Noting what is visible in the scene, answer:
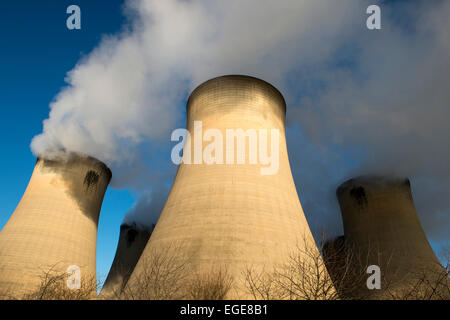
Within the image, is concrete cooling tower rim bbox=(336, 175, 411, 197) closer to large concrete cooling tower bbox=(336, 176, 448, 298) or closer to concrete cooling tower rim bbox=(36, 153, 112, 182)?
large concrete cooling tower bbox=(336, 176, 448, 298)

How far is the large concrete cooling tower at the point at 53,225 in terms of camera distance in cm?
967

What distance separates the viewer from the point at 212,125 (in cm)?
882

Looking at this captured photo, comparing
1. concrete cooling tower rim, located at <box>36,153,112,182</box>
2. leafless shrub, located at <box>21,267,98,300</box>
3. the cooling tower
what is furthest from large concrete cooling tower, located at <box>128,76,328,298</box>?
the cooling tower

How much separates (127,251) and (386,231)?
13.1 m

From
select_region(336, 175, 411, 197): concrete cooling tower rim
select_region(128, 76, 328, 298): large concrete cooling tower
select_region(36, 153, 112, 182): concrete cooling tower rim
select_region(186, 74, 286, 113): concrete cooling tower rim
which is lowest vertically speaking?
select_region(128, 76, 328, 298): large concrete cooling tower

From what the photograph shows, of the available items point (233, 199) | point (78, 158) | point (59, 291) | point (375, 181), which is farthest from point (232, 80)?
point (375, 181)

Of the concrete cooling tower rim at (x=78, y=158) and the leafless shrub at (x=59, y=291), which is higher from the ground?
the concrete cooling tower rim at (x=78, y=158)

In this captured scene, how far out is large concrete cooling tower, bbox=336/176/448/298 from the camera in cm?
1138

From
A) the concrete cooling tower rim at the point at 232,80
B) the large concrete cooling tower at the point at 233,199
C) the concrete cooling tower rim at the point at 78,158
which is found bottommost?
the large concrete cooling tower at the point at 233,199

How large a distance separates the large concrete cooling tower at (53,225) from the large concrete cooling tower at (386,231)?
10.2m

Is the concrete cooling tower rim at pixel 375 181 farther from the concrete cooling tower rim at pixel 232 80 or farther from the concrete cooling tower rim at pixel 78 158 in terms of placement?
the concrete cooling tower rim at pixel 78 158

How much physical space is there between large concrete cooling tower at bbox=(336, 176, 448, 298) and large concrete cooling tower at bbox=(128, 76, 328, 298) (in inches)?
216

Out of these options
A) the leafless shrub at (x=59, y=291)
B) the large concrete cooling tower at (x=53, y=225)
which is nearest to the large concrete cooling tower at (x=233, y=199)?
the leafless shrub at (x=59, y=291)
